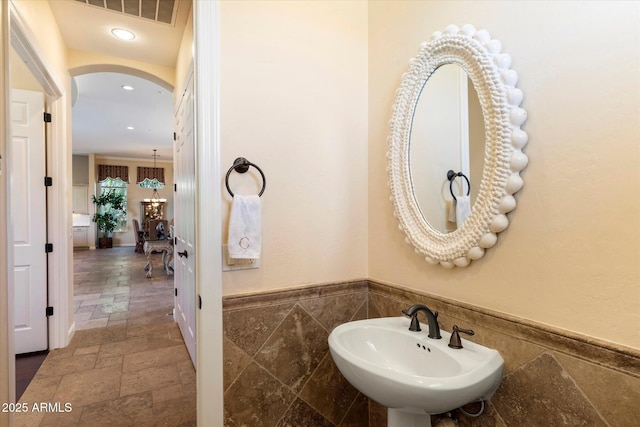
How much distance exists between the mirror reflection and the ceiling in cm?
A: 201

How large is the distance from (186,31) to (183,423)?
290 centimetres

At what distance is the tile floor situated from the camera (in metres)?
2.06

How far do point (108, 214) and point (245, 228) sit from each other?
10.3 meters

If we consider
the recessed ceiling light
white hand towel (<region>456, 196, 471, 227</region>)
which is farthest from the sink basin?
the recessed ceiling light

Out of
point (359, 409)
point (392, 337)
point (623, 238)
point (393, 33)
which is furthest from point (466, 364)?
point (393, 33)

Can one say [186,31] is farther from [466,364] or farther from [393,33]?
[466,364]

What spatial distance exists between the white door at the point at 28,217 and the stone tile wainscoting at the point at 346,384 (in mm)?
2541

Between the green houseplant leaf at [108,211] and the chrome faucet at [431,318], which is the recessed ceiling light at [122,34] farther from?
the green houseplant leaf at [108,211]

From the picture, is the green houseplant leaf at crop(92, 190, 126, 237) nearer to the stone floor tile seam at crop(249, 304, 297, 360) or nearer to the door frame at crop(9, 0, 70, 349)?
the door frame at crop(9, 0, 70, 349)

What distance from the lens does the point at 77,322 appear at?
359 cm

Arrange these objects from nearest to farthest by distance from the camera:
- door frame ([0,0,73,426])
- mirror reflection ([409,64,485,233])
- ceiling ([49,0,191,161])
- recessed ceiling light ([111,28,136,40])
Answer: mirror reflection ([409,64,485,233]) → door frame ([0,0,73,426]) → ceiling ([49,0,191,161]) → recessed ceiling light ([111,28,136,40])

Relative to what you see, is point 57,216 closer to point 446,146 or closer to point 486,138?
point 446,146

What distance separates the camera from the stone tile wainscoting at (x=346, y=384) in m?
0.84

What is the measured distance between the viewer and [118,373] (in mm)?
2564
